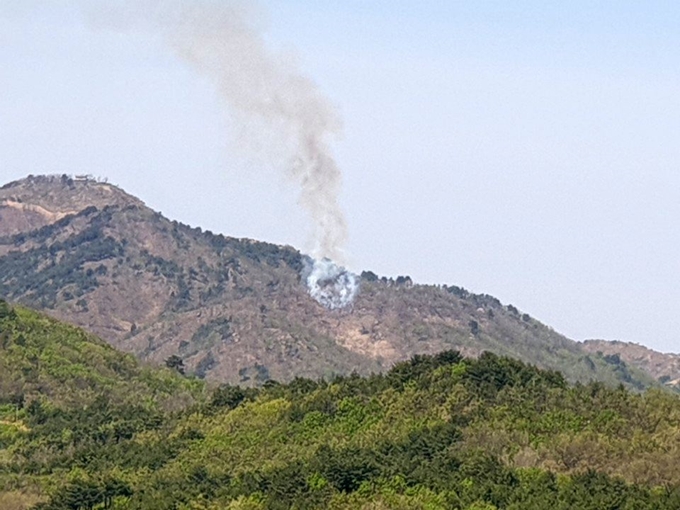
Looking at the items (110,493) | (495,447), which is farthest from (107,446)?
(495,447)

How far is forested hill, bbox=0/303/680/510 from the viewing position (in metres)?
68.3

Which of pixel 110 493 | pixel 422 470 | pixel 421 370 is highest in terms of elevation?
pixel 421 370

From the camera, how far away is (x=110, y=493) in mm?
75750

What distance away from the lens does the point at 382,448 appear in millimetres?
78312

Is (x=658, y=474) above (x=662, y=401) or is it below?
below

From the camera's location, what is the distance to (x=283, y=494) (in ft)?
226

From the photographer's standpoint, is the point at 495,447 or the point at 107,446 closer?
the point at 495,447

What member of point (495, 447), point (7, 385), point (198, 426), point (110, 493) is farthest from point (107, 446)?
point (7, 385)

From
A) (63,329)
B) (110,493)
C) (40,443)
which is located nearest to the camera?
(110,493)

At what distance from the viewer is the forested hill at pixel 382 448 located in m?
68.3

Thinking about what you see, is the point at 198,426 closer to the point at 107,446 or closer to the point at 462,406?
the point at 107,446

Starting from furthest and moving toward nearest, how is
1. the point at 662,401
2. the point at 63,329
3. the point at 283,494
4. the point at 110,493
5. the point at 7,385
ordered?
1. the point at 63,329
2. the point at 7,385
3. the point at 662,401
4. the point at 110,493
5. the point at 283,494

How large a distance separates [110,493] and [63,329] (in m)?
79.7

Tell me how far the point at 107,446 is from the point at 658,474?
1476 inches
